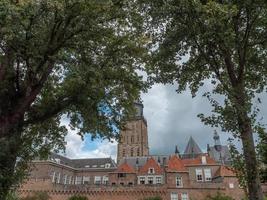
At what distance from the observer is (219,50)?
13.6 metres

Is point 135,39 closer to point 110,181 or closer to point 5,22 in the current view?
point 5,22

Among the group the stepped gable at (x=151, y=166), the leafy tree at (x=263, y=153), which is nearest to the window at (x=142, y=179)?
the stepped gable at (x=151, y=166)

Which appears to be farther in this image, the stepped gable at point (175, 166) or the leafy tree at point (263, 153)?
the stepped gable at point (175, 166)

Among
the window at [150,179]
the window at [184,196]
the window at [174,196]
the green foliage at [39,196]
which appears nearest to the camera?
the green foliage at [39,196]

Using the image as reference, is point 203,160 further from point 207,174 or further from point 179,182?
point 179,182

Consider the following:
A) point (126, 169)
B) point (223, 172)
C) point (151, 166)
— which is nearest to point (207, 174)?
point (223, 172)

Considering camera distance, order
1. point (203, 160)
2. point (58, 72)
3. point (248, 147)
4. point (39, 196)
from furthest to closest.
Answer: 1. point (203, 160)
2. point (39, 196)
3. point (58, 72)
4. point (248, 147)

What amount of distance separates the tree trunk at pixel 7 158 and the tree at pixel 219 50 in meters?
7.89

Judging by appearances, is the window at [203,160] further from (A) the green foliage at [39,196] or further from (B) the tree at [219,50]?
(B) the tree at [219,50]

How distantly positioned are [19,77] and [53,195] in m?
44.0

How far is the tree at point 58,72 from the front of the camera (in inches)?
513

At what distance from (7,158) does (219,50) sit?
10627mm

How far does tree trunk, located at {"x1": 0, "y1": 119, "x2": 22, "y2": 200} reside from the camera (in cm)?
1241

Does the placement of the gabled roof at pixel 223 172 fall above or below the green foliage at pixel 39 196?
above
